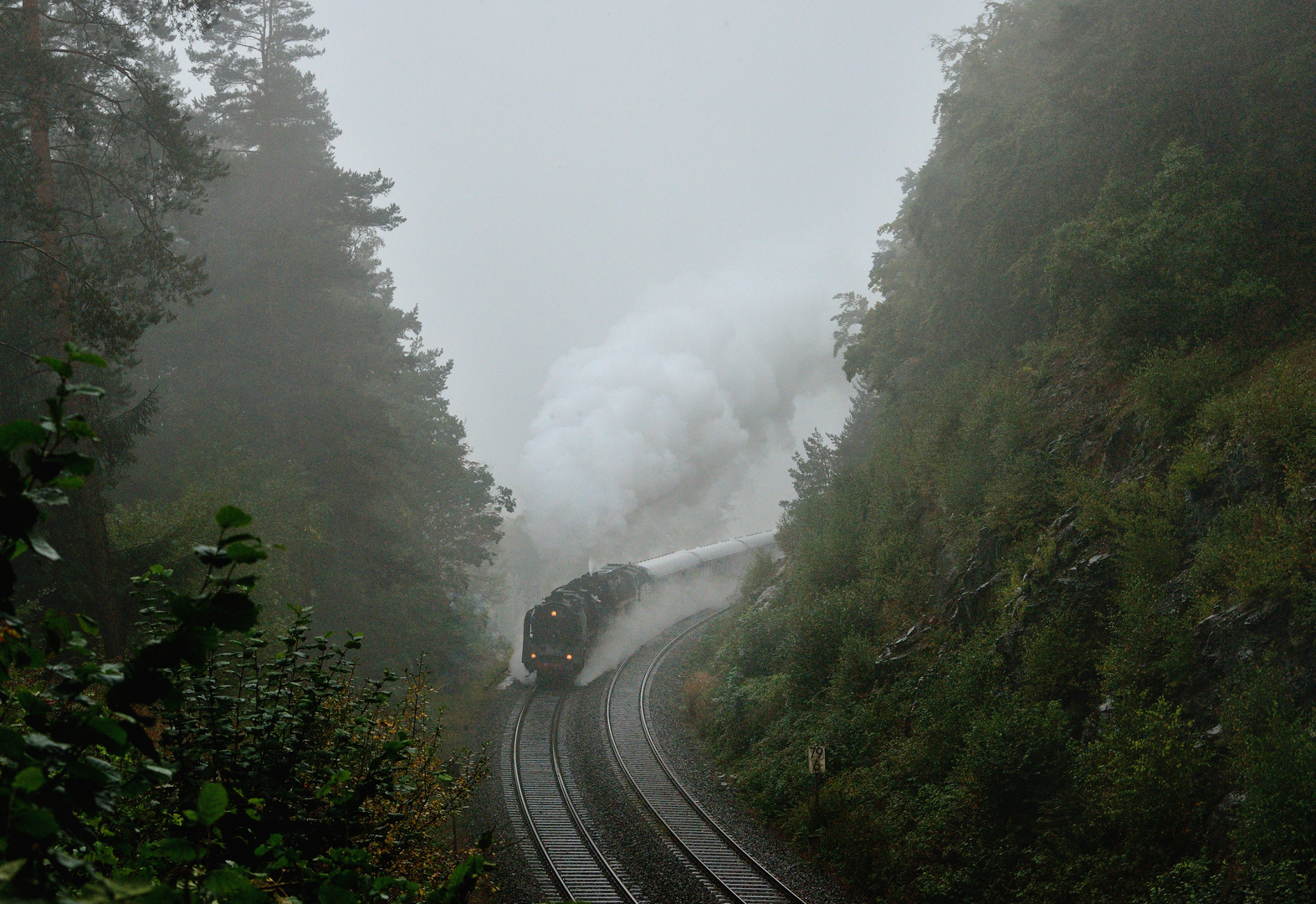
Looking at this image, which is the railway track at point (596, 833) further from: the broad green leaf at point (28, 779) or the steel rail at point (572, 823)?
the broad green leaf at point (28, 779)

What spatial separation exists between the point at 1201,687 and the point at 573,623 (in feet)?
53.5

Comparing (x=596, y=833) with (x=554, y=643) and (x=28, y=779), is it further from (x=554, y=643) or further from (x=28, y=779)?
(x=28, y=779)

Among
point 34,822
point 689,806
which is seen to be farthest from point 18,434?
point 689,806

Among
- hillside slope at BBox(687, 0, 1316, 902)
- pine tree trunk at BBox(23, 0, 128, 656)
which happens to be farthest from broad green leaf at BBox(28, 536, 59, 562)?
pine tree trunk at BBox(23, 0, 128, 656)

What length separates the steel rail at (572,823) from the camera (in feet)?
38.3

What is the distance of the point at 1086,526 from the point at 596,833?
9.50 metres

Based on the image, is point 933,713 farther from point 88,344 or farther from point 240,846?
point 88,344

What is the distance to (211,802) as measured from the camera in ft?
7.64

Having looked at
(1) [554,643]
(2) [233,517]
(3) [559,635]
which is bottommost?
(1) [554,643]

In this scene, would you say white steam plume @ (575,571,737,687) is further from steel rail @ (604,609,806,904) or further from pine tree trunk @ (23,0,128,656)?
pine tree trunk @ (23,0,128,656)

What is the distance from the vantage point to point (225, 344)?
2286cm

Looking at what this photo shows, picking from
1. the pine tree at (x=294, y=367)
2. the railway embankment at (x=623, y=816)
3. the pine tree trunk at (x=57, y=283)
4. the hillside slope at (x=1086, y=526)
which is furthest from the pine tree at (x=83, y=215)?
the hillside slope at (x=1086, y=526)

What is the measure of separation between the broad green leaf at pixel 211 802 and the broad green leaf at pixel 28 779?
0.46 metres

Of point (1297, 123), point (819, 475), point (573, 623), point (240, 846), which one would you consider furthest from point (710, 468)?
point (240, 846)
